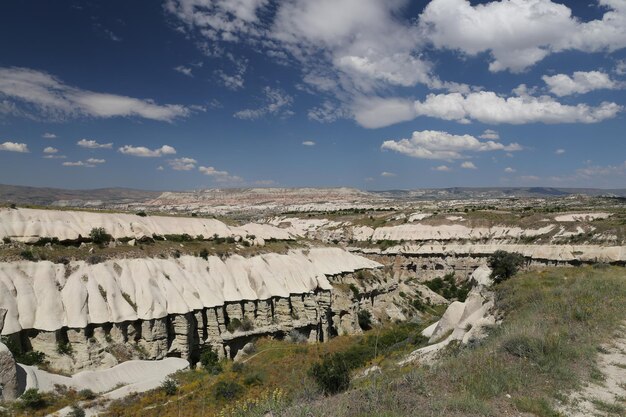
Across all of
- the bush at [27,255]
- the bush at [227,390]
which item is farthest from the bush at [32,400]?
the bush at [27,255]

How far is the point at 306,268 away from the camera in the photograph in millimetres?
43812

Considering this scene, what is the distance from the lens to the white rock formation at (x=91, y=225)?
30.2 metres

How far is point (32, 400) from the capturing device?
17359 millimetres

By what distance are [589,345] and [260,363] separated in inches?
751

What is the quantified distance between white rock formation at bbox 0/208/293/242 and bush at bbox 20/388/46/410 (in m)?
15.1

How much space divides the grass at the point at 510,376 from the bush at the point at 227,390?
385 inches

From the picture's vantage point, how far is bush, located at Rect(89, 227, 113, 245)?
1257 inches

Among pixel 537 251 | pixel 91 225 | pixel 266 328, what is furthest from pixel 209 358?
pixel 537 251

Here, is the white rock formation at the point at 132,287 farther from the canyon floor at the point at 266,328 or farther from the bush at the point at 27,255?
the bush at the point at 27,255

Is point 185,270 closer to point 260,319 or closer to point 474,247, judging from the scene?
point 260,319

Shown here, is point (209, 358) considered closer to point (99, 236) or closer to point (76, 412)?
point (99, 236)

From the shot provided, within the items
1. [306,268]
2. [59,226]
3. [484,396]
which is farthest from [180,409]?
[306,268]

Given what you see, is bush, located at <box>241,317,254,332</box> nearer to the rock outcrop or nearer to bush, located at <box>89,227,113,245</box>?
the rock outcrop

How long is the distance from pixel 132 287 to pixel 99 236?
6.35m
